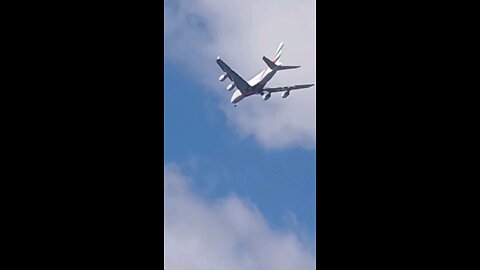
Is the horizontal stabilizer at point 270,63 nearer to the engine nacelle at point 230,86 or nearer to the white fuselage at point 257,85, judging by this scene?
the white fuselage at point 257,85

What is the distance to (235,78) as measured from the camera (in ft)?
163

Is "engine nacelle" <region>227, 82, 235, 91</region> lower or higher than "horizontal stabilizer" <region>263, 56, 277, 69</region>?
lower

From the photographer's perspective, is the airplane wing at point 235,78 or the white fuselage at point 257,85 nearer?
the airplane wing at point 235,78

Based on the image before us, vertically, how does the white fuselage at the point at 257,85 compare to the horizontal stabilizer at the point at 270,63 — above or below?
below

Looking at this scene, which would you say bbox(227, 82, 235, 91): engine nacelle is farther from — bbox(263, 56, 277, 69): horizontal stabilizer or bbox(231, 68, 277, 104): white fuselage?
bbox(263, 56, 277, 69): horizontal stabilizer

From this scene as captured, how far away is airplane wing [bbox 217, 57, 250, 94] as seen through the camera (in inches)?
1948

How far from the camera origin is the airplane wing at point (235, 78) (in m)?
49.5

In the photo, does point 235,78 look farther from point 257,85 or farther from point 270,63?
point 270,63

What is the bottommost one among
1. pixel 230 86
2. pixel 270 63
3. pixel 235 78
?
pixel 230 86

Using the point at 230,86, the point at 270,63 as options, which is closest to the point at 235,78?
the point at 230,86
